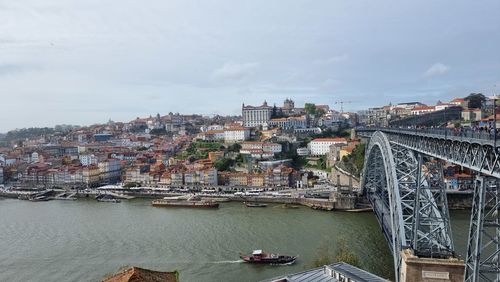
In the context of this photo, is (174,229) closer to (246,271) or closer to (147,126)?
(246,271)

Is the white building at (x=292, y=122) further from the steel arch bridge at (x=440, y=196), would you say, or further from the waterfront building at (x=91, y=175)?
the steel arch bridge at (x=440, y=196)

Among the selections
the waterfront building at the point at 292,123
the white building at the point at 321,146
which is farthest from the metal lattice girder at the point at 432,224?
the waterfront building at the point at 292,123

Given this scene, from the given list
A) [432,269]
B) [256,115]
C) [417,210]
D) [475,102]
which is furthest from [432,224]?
[256,115]

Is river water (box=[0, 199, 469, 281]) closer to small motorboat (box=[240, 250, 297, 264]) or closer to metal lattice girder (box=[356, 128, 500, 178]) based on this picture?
small motorboat (box=[240, 250, 297, 264])

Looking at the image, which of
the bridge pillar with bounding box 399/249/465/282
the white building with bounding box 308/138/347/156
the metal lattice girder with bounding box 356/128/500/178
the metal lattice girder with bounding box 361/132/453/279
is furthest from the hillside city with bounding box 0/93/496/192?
the bridge pillar with bounding box 399/249/465/282

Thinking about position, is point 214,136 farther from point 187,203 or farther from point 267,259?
point 267,259

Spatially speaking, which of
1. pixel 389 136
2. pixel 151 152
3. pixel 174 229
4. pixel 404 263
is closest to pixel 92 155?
pixel 151 152
